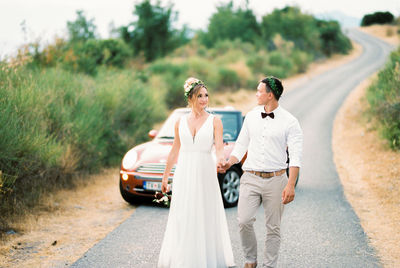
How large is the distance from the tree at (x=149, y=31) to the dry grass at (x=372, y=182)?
951 inches

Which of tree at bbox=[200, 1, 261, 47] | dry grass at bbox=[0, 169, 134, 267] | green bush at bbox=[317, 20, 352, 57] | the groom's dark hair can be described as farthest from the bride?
green bush at bbox=[317, 20, 352, 57]

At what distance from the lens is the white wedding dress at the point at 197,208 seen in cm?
422

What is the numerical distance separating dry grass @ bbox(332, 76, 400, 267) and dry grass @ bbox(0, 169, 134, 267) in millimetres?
3775

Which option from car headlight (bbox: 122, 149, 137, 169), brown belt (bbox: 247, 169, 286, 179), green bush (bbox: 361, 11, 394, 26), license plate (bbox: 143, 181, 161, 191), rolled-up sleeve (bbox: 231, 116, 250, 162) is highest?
green bush (bbox: 361, 11, 394, 26)

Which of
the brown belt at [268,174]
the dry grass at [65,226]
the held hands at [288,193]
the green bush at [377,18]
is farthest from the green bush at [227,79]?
the green bush at [377,18]

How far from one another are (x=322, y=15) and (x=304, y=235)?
69.2 metres

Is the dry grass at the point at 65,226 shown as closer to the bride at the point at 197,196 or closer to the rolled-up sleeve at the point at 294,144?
the bride at the point at 197,196

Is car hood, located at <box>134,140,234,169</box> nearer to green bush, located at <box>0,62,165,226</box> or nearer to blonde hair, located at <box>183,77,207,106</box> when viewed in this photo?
green bush, located at <box>0,62,165,226</box>

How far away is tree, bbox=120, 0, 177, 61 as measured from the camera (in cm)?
3797

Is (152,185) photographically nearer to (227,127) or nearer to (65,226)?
(65,226)

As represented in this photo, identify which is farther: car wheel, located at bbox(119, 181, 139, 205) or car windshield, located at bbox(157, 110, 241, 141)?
car windshield, located at bbox(157, 110, 241, 141)

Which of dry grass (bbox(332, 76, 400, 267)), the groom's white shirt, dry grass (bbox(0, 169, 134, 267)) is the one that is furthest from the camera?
dry grass (bbox(332, 76, 400, 267))

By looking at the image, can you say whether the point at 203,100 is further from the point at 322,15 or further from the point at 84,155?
the point at 322,15

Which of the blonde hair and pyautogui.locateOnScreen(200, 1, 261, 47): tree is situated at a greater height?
pyautogui.locateOnScreen(200, 1, 261, 47): tree
